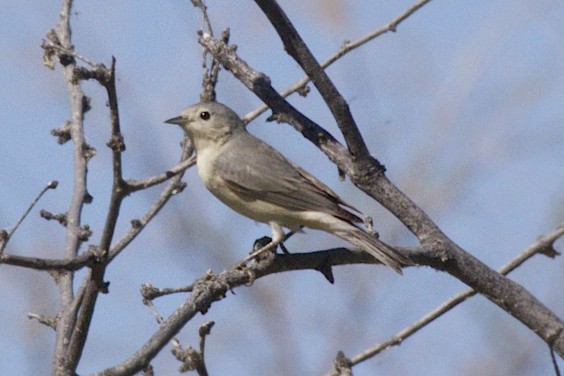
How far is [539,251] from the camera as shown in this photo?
3.69 metres

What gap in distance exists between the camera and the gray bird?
15.7 feet

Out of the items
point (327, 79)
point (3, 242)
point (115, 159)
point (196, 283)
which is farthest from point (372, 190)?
point (3, 242)

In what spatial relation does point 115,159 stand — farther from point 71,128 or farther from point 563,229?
point 563,229

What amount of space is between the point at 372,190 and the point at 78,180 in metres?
1.61

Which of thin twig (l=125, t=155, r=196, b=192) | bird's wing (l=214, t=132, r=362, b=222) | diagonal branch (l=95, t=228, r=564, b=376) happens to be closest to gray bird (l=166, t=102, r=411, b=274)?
bird's wing (l=214, t=132, r=362, b=222)

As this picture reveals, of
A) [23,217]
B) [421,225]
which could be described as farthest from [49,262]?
[421,225]

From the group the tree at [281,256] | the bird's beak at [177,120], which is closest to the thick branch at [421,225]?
the tree at [281,256]

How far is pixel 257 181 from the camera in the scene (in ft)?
17.0

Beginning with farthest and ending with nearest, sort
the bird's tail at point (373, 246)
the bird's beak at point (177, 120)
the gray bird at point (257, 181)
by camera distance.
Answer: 1. the bird's beak at point (177, 120)
2. the gray bird at point (257, 181)
3. the bird's tail at point (373, 246)

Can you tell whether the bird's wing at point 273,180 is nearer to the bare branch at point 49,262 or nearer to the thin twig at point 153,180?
the thin twig at point 153,180

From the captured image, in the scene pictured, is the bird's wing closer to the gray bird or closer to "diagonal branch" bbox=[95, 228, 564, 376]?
the gray bird

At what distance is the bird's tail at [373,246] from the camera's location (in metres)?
3.55

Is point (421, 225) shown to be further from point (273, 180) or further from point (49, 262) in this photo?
point (273, 180)

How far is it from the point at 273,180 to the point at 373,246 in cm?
142
